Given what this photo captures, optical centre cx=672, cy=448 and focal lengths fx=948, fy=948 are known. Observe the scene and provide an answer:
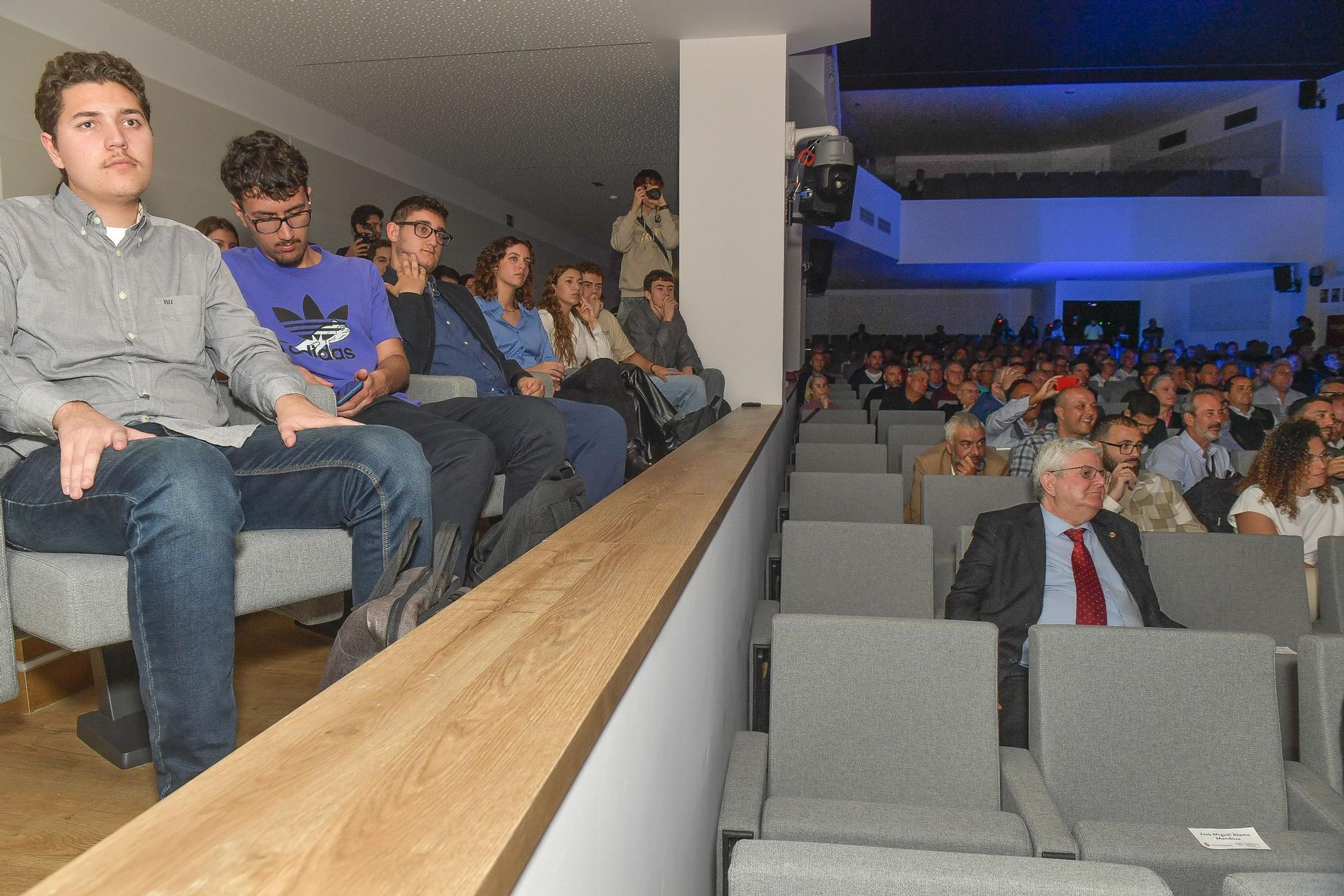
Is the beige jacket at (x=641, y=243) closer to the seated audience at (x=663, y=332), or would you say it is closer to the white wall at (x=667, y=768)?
the seated audience at (x=663, y=332)

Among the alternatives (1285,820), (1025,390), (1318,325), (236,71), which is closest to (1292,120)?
(1318,325)

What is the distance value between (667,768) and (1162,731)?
3.92 ft

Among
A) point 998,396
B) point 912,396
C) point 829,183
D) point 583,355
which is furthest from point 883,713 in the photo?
point 912,396

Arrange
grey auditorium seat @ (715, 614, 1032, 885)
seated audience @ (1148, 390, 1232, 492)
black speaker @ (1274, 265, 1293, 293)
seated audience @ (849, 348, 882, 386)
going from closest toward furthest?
grey auditorium seat @ (715, 614, 1032, 885), seated audience @ (1148, 390, 1232, 492), seated audience @ (849, 348, 882, 386), black speaker @ (1274, 265, 1293, 293)

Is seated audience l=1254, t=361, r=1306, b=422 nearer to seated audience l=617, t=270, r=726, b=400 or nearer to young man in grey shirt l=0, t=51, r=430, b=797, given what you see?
seated audience l=617, t=270, r=726, b=400

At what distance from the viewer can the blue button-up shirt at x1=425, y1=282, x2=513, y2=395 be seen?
113 inches

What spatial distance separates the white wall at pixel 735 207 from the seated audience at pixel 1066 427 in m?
1.51

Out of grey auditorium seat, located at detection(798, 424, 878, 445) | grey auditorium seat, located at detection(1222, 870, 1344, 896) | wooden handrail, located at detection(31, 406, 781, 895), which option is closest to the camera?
wooden handrail, located at detection(31, 406, 781, 895)

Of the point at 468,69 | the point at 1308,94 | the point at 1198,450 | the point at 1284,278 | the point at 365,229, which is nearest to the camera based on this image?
the point at 1198,450

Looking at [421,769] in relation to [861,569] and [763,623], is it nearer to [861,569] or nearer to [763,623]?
[763,623]

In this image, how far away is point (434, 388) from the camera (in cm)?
266

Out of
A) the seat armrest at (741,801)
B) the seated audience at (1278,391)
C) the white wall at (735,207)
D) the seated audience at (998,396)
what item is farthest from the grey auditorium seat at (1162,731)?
the seated audience at (1278,391)

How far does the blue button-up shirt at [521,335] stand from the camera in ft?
10.7

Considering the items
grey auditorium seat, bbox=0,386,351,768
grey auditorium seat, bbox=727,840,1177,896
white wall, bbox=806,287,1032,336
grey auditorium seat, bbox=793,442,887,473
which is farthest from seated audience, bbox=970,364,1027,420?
white wall, bbox=806,287,1032,336
